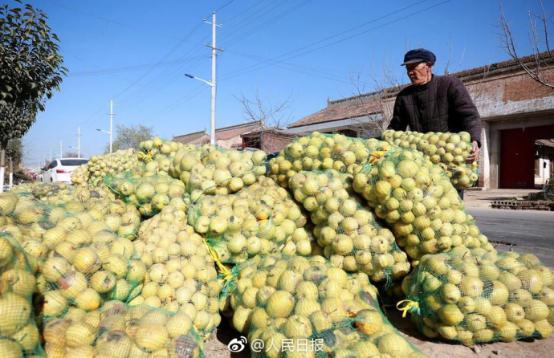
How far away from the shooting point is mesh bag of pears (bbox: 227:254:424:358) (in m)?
1.76

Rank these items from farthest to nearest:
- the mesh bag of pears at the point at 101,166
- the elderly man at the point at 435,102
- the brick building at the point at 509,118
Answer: the brick building at the point at 509,118 < the mesh bag of pears at the point at 101,166 < the elderly man at the point at 435,102

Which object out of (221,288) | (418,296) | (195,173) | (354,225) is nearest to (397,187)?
(354,225)

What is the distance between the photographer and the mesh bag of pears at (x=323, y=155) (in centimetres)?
325

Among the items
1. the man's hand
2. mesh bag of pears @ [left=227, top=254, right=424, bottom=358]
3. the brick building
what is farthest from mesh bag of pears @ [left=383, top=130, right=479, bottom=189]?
the brick building

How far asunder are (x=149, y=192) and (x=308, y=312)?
183cm

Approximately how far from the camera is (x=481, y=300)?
7.30ft

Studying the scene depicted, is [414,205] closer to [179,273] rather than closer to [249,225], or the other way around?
[249,225]

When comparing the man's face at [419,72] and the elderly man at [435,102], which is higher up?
the man's face at [419,72]

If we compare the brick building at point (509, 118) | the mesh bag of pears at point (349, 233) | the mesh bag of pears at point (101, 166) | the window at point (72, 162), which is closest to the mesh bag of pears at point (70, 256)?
the mesh bag of pears at point (349, 233)

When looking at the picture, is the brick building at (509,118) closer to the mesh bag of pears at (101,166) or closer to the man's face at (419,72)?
the mesh bag of pears at (101,166)

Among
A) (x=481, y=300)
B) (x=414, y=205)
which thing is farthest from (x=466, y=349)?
(x=414, y=205)

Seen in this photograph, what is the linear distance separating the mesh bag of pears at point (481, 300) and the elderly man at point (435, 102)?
1.72 m

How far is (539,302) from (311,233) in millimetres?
1651

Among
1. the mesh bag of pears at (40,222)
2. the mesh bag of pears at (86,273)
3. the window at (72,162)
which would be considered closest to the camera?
the mesh bag of pears at (86,273)
